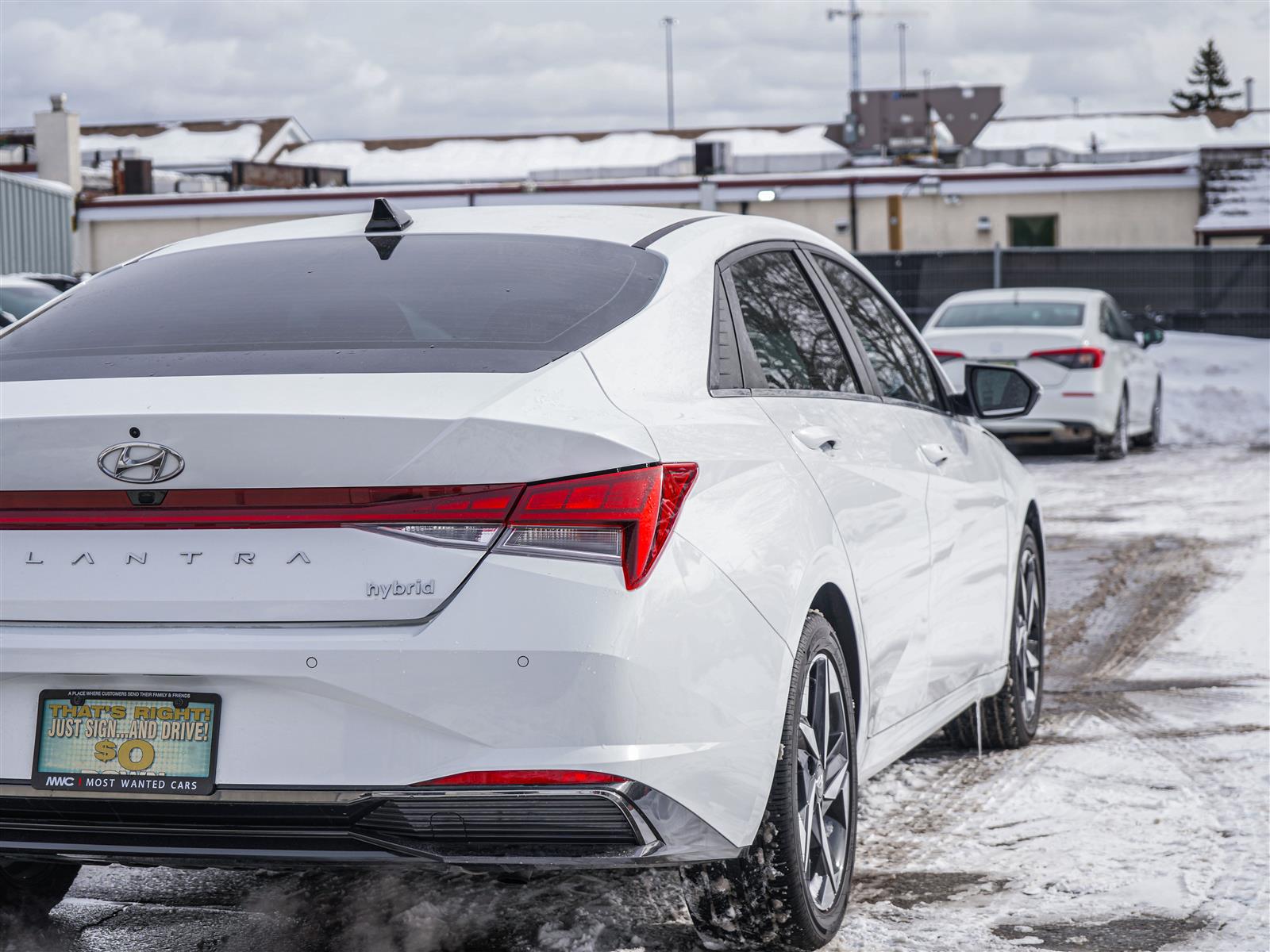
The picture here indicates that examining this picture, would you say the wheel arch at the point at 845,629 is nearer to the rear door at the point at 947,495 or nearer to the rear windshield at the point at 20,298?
the rear door at the point at 947,495

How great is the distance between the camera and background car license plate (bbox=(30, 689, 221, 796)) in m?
2.92

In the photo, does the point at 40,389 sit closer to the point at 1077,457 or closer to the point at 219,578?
the point at 219,578

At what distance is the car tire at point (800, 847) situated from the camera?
3.39 m

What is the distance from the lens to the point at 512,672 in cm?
284

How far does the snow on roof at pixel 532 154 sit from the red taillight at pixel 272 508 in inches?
1768

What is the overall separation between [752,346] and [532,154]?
2000 inches

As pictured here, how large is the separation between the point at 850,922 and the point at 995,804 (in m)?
1.19

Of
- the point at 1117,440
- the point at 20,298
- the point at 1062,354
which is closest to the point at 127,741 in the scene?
the point at 1062,354

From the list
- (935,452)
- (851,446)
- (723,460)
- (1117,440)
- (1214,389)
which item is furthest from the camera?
(1214,389)

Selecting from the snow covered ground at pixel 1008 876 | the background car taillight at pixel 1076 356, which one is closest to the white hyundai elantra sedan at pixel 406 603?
the snow covered ground at pixel 1008 876

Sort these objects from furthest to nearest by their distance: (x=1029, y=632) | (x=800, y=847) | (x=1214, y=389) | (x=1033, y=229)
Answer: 1. (x=1033, y=229)
2. (x=1214, y=389)
3. (x=1029, y=632)
4. (x=800, y=847)

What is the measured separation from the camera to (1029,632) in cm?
589

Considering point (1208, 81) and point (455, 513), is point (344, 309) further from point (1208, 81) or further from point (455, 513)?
point (1208, 81)

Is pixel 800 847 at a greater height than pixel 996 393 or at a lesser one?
lesser
